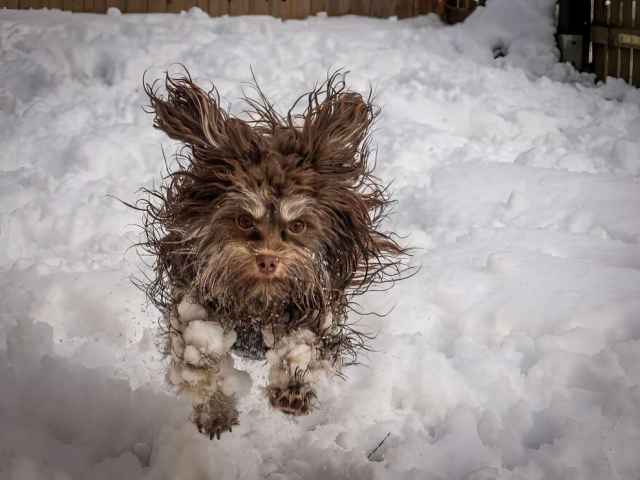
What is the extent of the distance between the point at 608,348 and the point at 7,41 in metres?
6.46

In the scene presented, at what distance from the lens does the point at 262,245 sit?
9.25 ft

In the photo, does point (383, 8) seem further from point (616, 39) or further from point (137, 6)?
→ point (616, 39)

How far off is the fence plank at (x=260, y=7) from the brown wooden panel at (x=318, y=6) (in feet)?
1.67

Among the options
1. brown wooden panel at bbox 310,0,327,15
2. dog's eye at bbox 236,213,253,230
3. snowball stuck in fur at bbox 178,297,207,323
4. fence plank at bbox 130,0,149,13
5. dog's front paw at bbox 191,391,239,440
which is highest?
brown wooden panel at bbox 310,0,327,15

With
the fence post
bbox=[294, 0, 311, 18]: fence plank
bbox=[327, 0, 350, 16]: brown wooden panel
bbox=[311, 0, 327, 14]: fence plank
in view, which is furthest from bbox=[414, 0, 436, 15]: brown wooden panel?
the fence post

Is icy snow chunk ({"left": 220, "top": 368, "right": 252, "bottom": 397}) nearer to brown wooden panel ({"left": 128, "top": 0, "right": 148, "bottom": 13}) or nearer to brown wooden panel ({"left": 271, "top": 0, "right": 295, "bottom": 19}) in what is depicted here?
brown wooden panel ({"left": 128, "top": 0, "right": 148, "bottom": 13})

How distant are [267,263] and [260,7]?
7351 mm

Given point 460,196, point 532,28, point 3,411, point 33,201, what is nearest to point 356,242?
point 3,411

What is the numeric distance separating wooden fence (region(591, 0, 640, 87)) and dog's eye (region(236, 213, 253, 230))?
586cm

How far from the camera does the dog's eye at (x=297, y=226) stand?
113 inches

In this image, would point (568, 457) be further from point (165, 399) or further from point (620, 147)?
point (620, 147)

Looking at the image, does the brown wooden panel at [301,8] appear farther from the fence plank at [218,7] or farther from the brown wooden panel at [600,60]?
the brown wooden panel at [600,60]

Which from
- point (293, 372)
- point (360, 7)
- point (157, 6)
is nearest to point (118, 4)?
point (157, 6)

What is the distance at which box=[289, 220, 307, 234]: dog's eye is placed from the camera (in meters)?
2.87
